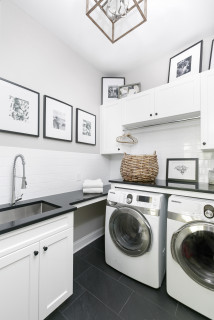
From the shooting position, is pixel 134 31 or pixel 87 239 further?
pixel 87 239

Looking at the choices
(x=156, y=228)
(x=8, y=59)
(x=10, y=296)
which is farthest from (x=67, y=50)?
(x=10, y=296)

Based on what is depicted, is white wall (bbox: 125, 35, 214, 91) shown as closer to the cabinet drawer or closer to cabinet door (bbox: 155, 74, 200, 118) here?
cabinet door (bbox: 155, 74, 200, 118)

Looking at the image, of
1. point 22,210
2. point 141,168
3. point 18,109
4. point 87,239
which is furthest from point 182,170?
point 18,109

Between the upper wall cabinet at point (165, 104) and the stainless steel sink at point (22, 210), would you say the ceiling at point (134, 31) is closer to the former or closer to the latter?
the upper wall cabinet at point (165, 104)

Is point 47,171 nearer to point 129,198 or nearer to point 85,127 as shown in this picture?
point 85,127

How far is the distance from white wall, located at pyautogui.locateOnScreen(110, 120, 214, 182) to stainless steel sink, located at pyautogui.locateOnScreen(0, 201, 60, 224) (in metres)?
1.57

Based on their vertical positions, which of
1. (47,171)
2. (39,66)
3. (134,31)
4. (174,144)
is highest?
(134,31)

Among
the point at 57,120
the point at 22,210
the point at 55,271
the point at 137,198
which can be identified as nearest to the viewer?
the point at 55,271

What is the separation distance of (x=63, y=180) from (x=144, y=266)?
133cm

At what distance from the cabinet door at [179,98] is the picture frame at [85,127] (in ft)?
3.25

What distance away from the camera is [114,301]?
138 centimetres

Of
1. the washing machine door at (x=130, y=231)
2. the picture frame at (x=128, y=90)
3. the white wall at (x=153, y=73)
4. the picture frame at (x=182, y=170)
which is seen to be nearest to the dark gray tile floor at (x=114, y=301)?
the washing machine door at (x=130, y=231)

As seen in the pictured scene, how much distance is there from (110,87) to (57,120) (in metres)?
1.24

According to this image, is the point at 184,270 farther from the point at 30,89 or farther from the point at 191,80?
the point at 30,89
